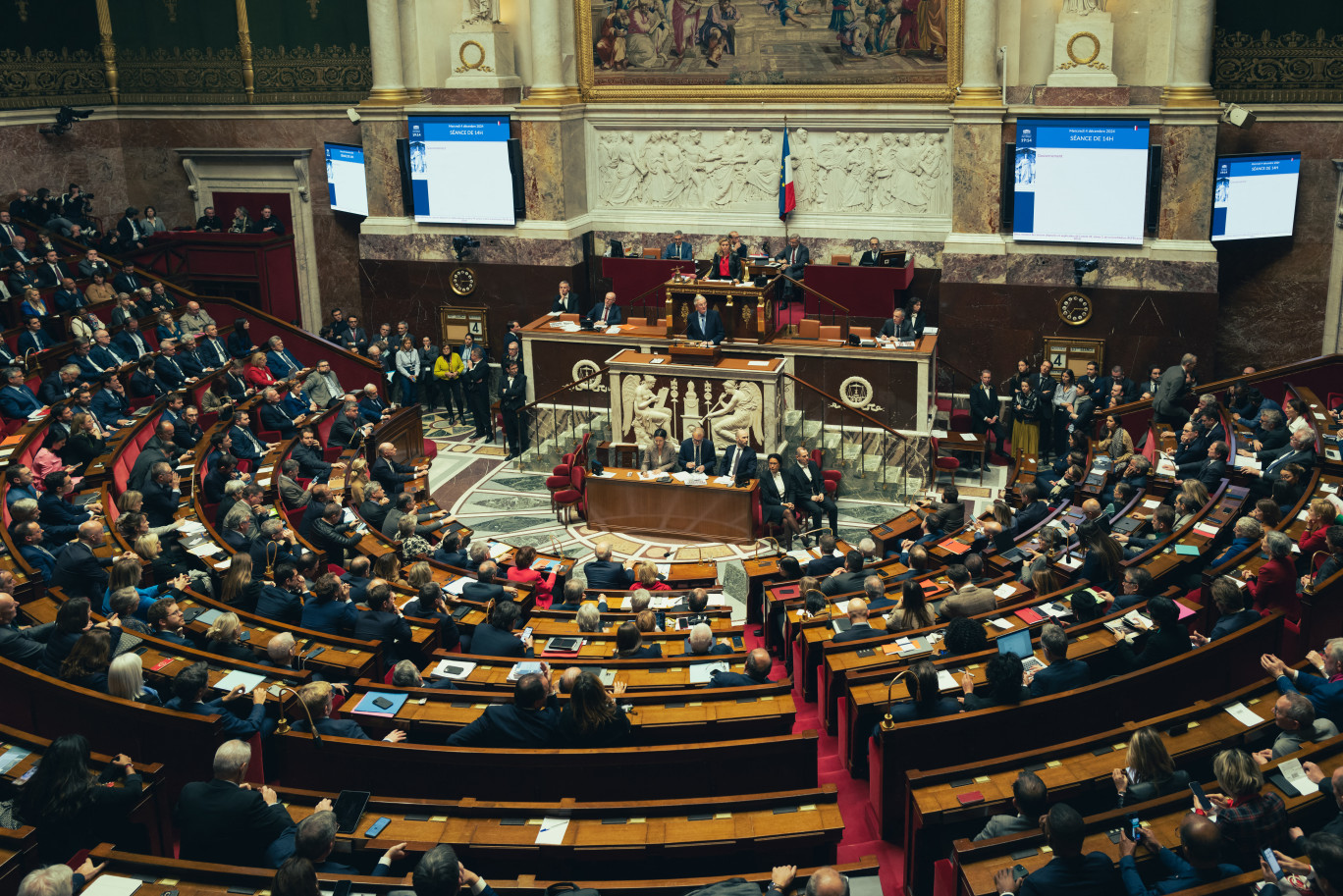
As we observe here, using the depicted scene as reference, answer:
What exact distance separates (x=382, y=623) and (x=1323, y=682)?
19.9 ft

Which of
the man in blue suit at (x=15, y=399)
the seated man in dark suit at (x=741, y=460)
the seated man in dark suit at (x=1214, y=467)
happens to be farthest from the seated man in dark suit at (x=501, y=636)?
the man in blue suit at (x=15, y=399)

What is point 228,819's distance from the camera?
571cm

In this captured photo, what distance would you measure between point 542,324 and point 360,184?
561 cm

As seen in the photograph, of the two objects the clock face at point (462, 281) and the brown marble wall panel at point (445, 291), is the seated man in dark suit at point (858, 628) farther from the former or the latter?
the clock face at point (462, 281)

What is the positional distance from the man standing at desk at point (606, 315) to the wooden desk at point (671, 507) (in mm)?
3769

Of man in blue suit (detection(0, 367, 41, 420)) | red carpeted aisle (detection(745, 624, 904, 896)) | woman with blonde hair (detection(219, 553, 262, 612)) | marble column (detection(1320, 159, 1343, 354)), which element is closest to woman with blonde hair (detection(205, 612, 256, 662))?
woman with blonde hair (detection(219, 553, 262, 612))

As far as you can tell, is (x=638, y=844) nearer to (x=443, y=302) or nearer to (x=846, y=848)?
(x=846, y=848)

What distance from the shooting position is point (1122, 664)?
293 inches

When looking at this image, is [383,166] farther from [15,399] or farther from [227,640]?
[227,640]

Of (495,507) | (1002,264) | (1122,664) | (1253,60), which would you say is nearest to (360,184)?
(495,507)

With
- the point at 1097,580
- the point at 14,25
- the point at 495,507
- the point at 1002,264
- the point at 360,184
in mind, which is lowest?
the point at 495,507

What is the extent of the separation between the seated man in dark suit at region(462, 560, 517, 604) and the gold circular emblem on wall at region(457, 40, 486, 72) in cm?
1219

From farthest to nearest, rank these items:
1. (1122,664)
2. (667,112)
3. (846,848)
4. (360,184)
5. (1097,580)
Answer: (360,184)
(667,112)
(1097,580)
(1122,664)
(846,848)

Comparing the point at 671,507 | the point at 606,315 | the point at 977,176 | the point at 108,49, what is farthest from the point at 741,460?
the point at 108,49
